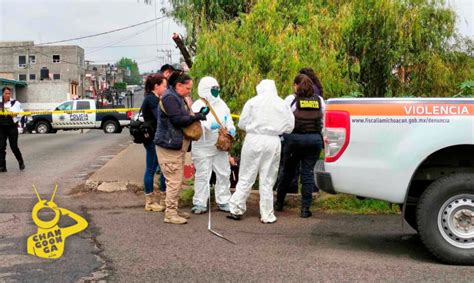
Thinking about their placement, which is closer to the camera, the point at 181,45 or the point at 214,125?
the point at 214,125

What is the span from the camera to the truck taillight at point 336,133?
5281mm

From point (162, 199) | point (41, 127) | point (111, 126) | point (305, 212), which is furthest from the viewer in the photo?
point (41, 127)

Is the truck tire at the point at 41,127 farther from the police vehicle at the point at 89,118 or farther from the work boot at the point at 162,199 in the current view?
the work boot at the point at 162,199

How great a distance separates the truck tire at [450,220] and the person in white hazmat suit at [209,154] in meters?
2.89

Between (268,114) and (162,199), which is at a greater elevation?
(268,114)

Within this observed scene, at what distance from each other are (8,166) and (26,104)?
54.3 metres

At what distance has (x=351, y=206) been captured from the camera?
7.71 meters

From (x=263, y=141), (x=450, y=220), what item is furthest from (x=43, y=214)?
(x=450, y=220)

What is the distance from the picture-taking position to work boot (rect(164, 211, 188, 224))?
6824 mm

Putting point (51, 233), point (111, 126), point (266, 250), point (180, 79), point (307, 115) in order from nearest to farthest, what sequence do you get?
point (266, 250) < point (51, 233) < point (180, 79) < point (307, 115) < point (111, 126)

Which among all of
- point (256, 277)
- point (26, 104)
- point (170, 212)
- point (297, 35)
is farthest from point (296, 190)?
point (26, 104)

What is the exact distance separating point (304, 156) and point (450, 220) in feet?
7.71

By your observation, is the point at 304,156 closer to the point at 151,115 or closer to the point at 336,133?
the point at 336,133

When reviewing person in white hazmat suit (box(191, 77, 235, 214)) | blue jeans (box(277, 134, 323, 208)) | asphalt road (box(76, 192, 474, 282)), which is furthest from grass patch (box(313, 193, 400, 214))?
person in white hazmat suit (box(191, 77, 235, 214))
